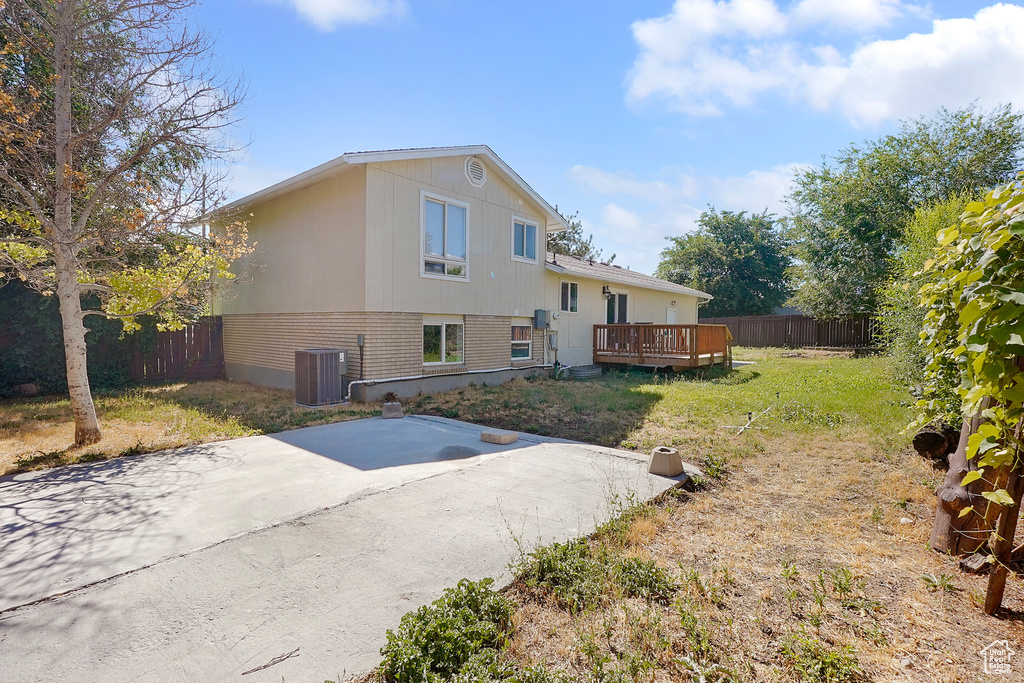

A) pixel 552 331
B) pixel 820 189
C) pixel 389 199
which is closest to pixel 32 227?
pixel 389 199

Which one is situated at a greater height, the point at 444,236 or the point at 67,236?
the point at 444,236

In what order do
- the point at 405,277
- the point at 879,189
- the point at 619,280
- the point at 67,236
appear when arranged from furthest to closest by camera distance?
the point at 879,189, the point at 619,280, the point at 405,277, the point at 67,236

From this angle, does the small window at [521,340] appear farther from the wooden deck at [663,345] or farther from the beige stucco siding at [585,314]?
the wooden deck at [663,345]

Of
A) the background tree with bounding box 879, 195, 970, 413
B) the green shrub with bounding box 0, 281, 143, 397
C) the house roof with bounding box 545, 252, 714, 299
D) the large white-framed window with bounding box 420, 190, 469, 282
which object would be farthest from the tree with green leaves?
the green shrub with bounding box 0, 281, 143, 397

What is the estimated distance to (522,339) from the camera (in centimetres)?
1398

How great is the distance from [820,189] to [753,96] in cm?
1775

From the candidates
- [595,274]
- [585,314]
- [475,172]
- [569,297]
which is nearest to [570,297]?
[569,297]

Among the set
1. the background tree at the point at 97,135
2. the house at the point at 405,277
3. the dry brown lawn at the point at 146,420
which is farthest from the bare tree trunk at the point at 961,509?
the house at the point at 405,277

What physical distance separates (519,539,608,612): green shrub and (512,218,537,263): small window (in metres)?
10.6

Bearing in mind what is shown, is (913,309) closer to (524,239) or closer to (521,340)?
(521,340)

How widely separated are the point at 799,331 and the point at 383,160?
78.9 feet

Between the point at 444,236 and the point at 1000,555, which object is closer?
the point at 1000,555

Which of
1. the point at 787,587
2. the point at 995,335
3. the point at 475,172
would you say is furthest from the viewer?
the point at 475,172

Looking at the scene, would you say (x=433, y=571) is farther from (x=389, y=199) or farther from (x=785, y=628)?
(x=389, y=199)
